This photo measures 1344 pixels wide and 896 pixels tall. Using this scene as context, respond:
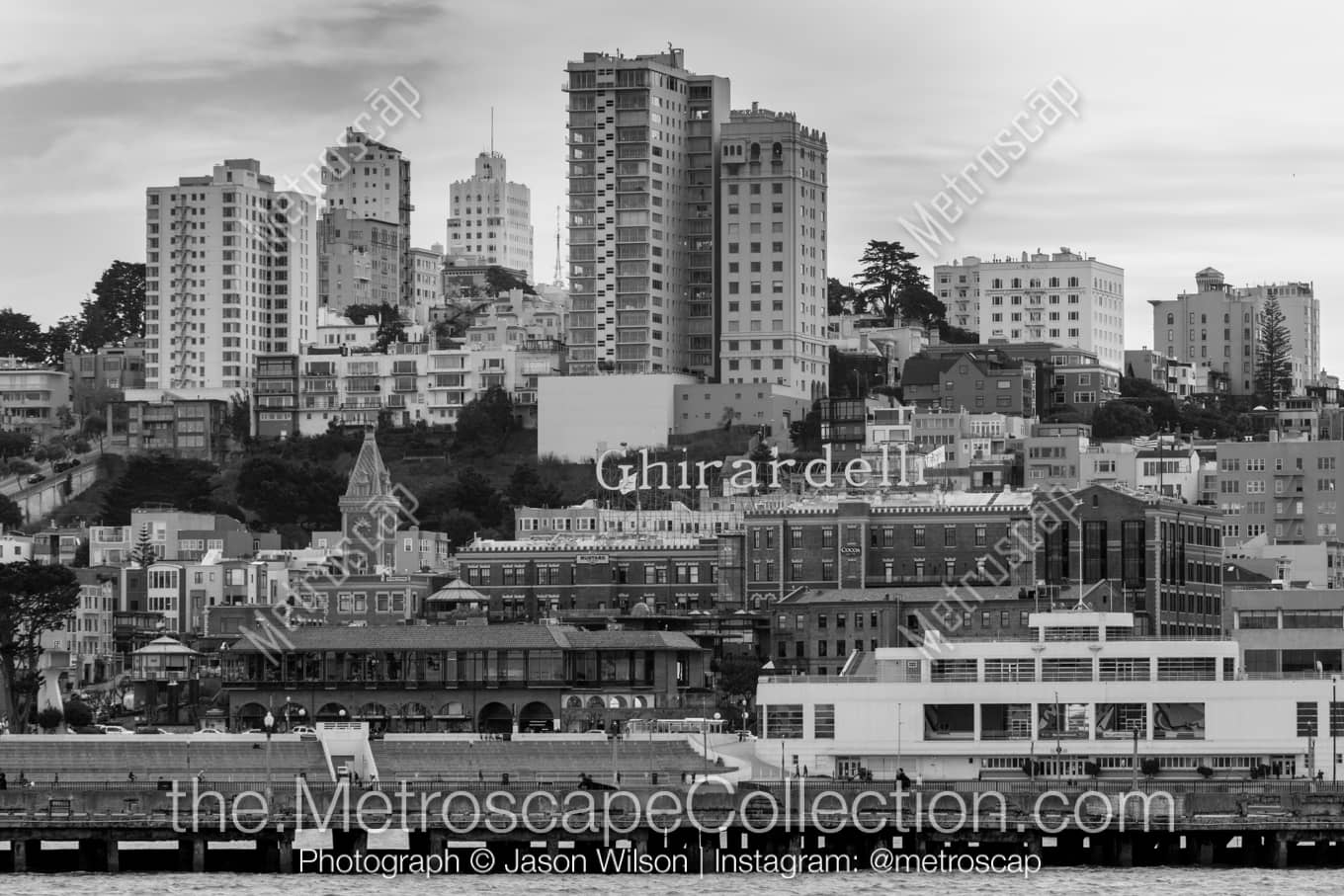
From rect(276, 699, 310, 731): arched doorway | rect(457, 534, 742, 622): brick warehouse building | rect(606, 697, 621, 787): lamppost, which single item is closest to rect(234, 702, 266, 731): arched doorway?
rect(276, 699, 310, 731): arched doorway

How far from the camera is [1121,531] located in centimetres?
16650

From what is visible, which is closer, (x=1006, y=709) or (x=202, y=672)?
(x=1006, y=709)

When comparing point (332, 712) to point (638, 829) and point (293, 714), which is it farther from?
point (638, 829)

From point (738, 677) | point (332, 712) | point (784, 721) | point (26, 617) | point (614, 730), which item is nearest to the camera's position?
point (784, 721)

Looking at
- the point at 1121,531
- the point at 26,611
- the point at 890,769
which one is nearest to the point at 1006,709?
the point at 890,769

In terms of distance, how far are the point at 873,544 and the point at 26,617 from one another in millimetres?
43241

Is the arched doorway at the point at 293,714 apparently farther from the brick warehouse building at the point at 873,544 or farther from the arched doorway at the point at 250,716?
the brick warehouse building at the point at 873,544

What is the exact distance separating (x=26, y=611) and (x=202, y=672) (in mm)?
11505

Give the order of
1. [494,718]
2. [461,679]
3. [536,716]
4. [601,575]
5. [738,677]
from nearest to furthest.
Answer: [494,718]
[536,716]
[461,679]
[738,677]
[601,575]

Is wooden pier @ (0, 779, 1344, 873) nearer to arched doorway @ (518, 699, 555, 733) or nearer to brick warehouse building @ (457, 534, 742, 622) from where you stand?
arched doorway @ (518, 699, 555, 733)

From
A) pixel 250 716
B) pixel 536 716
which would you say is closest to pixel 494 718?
pixel 536 716

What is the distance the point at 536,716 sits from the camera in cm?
14888

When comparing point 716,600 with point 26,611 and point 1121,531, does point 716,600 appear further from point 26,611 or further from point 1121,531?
point 26,611

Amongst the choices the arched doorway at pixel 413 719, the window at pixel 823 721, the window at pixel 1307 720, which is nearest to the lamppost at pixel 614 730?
the window at pixel 823 721
